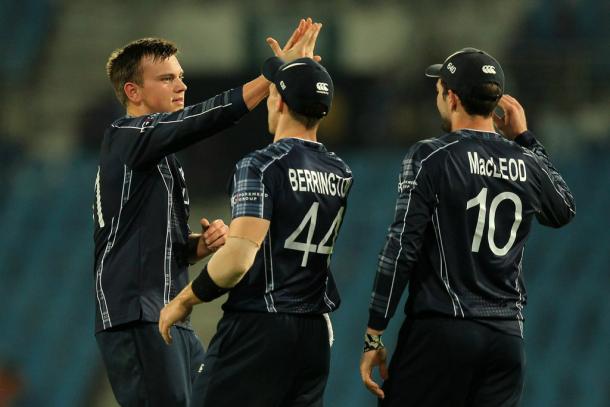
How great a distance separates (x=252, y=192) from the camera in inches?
161

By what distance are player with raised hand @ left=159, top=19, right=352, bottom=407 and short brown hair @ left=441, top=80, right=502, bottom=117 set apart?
55cm

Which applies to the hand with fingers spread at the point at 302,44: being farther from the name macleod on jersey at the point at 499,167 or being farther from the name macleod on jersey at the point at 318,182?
the name macleod on jersey at the point at 499,167

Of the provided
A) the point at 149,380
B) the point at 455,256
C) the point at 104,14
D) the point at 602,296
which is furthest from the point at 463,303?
the point at 104,14

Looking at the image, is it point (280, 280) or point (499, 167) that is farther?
point (499, 167)

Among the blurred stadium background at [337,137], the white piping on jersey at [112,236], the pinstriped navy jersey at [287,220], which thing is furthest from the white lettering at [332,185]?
the blurred stadium background at [337,137]

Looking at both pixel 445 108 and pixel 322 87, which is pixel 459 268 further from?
pixel 322 87

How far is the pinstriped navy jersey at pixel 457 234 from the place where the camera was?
4.28m

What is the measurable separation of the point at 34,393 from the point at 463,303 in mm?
7824

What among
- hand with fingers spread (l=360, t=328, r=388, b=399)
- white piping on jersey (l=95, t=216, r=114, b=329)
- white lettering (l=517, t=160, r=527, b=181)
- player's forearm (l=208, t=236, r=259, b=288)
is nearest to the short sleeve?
player's forearm (l=208, t=236, r=259, b=288)

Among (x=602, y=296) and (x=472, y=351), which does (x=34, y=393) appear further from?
(x=472, y=351)

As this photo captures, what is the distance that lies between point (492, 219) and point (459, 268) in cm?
22

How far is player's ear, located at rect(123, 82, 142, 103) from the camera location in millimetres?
4863

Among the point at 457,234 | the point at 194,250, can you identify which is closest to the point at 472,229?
the point at 457,234

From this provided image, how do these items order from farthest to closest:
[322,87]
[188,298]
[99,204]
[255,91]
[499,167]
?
[99,204] → [255,91] → [499,167] → [322,87] → [188,298]
